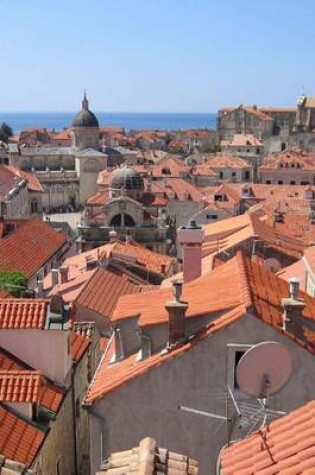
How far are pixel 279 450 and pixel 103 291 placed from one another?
1695 cm

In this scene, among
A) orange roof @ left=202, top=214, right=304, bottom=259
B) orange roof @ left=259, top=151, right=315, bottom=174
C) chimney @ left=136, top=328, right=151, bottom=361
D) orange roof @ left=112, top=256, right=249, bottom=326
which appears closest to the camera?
orange roof @ left=112, top=256, right=249, bottom=326

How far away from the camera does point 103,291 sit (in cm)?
2295

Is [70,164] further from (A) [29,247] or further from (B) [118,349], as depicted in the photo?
(B) [118,349]

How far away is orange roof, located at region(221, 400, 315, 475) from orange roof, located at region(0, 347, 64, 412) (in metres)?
7.06

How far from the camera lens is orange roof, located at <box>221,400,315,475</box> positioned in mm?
5816

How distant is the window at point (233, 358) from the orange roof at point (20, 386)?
3.84 meters

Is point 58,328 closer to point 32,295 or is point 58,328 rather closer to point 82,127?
point 32,295

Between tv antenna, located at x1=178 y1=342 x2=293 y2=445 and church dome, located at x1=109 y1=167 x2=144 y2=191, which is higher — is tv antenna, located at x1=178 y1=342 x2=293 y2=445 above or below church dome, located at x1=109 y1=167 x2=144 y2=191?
above

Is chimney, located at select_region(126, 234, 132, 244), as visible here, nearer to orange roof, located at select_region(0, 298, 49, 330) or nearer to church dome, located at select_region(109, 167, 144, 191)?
church dome, located at select_region(109, 167, 144, 191)

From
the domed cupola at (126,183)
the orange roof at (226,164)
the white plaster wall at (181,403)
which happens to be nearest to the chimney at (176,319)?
the white plaster wall at (181,403)

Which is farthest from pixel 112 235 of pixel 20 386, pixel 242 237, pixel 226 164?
pixel 226 164

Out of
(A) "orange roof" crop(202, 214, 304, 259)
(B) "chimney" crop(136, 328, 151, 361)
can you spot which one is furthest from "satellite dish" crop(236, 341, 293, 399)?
(A) "orange roof" crop(202, 214, 304, 259)

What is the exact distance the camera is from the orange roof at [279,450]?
19.1ft

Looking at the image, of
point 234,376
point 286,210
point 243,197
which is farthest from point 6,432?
point 243,197
